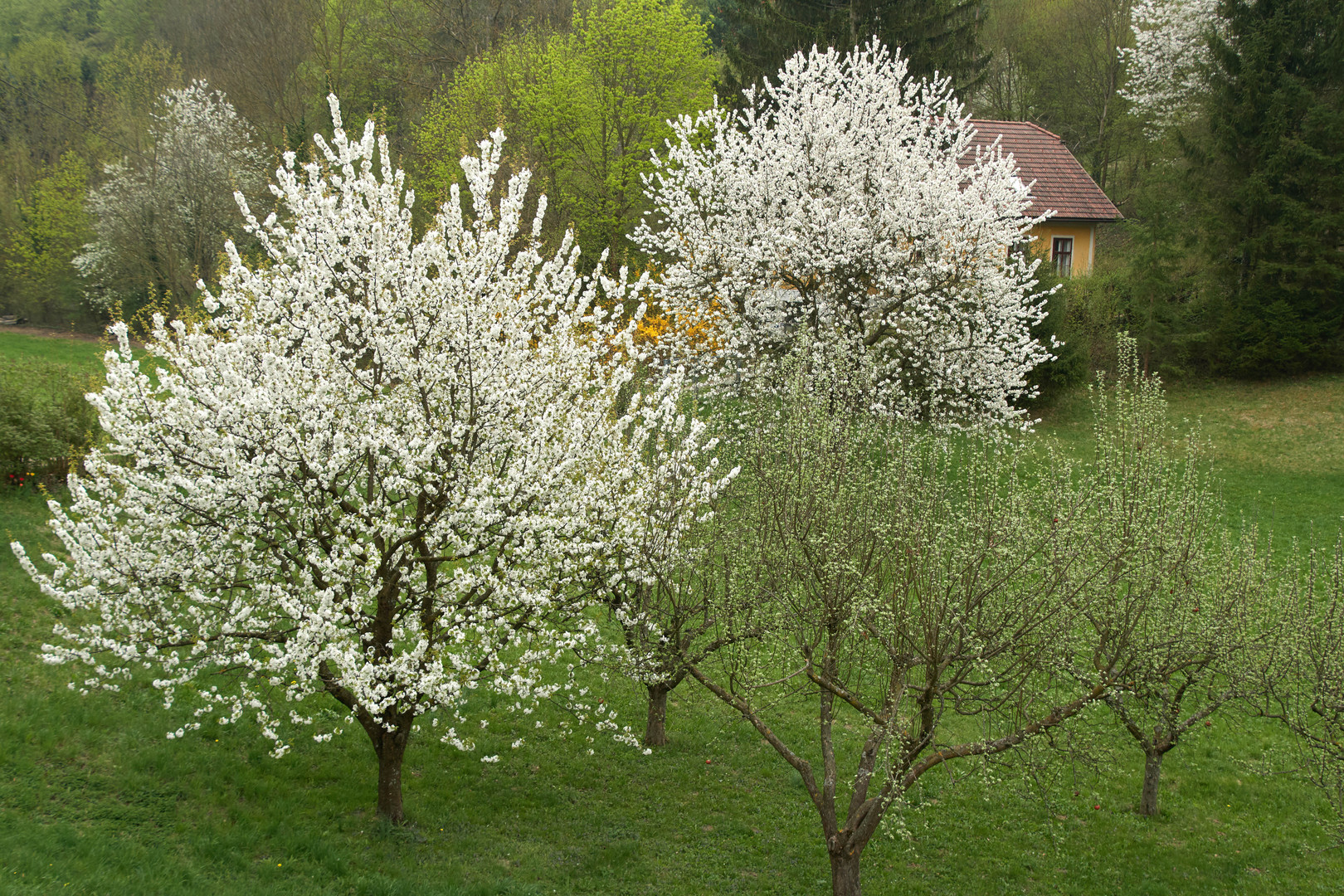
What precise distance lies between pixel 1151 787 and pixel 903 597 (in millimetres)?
5524

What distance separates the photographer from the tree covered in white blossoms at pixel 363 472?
7.43 meters

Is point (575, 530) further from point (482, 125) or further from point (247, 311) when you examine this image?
point (482, 125)

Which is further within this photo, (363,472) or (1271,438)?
(1271,438)

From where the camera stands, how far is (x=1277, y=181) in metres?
25.8

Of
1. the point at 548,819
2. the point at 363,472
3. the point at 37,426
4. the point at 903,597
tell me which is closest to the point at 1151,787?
the point at 903,597

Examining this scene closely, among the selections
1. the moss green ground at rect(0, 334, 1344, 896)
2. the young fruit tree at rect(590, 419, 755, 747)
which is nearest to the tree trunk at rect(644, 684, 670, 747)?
the moss green ground at rect(0, 334, 1344, 896)

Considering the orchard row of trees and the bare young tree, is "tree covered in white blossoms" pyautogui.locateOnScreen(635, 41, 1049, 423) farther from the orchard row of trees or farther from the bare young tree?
the bare young tree

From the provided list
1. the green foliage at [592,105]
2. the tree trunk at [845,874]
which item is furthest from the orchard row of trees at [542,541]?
the green foliage at [592,105]

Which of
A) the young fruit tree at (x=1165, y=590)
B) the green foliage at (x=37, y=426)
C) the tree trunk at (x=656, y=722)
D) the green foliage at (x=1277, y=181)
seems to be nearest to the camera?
the young fruit tree at (x=1165, y=590)

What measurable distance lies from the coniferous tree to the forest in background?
0.09m

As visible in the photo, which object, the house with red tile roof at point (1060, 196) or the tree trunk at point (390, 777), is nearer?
the tree trunk at point (390, 777)

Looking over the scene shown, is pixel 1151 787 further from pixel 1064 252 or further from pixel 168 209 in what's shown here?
pixel 168 209

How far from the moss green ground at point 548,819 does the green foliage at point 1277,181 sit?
18.2m

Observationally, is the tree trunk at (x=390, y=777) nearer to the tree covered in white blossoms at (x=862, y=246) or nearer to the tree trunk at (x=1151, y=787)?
the tree trunk at (x=1151, y=787)
